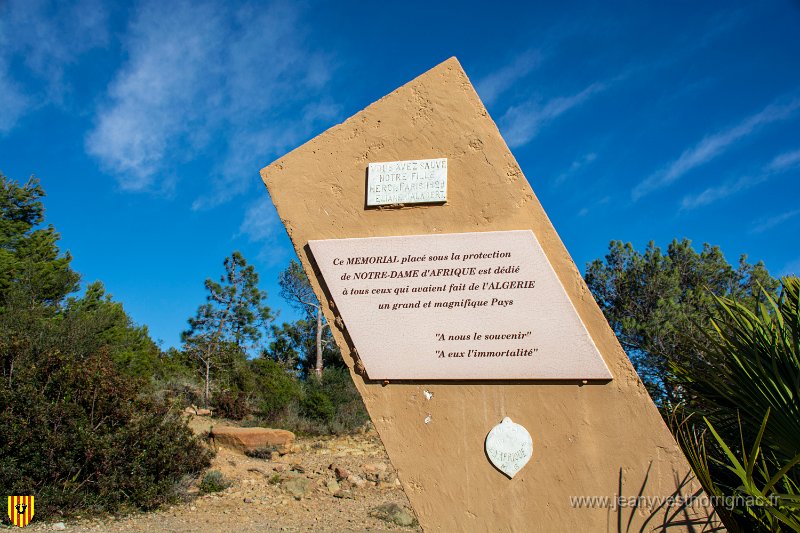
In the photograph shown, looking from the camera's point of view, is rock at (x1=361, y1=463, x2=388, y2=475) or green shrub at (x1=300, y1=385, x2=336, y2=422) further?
green shrub at (x1=300, y1=385, x2=336, y2=422)

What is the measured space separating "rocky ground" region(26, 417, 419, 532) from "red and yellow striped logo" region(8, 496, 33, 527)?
11cm

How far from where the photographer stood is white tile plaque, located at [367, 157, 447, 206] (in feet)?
11.8

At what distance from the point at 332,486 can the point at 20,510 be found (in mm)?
4813

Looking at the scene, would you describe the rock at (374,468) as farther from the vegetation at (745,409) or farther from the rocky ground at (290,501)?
the vegetation at (745,409)

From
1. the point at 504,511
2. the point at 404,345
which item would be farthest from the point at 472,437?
the point at 404,345

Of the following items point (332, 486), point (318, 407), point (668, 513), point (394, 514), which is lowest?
point (668, 513)

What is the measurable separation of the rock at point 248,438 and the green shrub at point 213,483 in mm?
2048

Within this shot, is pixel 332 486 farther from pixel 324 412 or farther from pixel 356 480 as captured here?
pixel 324 412

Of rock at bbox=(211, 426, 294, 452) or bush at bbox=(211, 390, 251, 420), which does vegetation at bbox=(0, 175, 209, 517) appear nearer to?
rock at bbox=(211, 426, 294, 452)

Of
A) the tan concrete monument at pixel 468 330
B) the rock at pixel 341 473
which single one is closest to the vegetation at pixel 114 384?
the rock at pixel 341 473


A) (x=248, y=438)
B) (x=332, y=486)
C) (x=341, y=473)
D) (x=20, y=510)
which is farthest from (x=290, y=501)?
(x=20, y=510)

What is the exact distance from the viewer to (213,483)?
9.49m

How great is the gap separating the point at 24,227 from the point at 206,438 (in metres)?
12.2

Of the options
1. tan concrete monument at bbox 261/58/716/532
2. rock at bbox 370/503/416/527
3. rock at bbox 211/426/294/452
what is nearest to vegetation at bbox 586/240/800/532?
tan concrete monument at bbox 261/58/716/532
